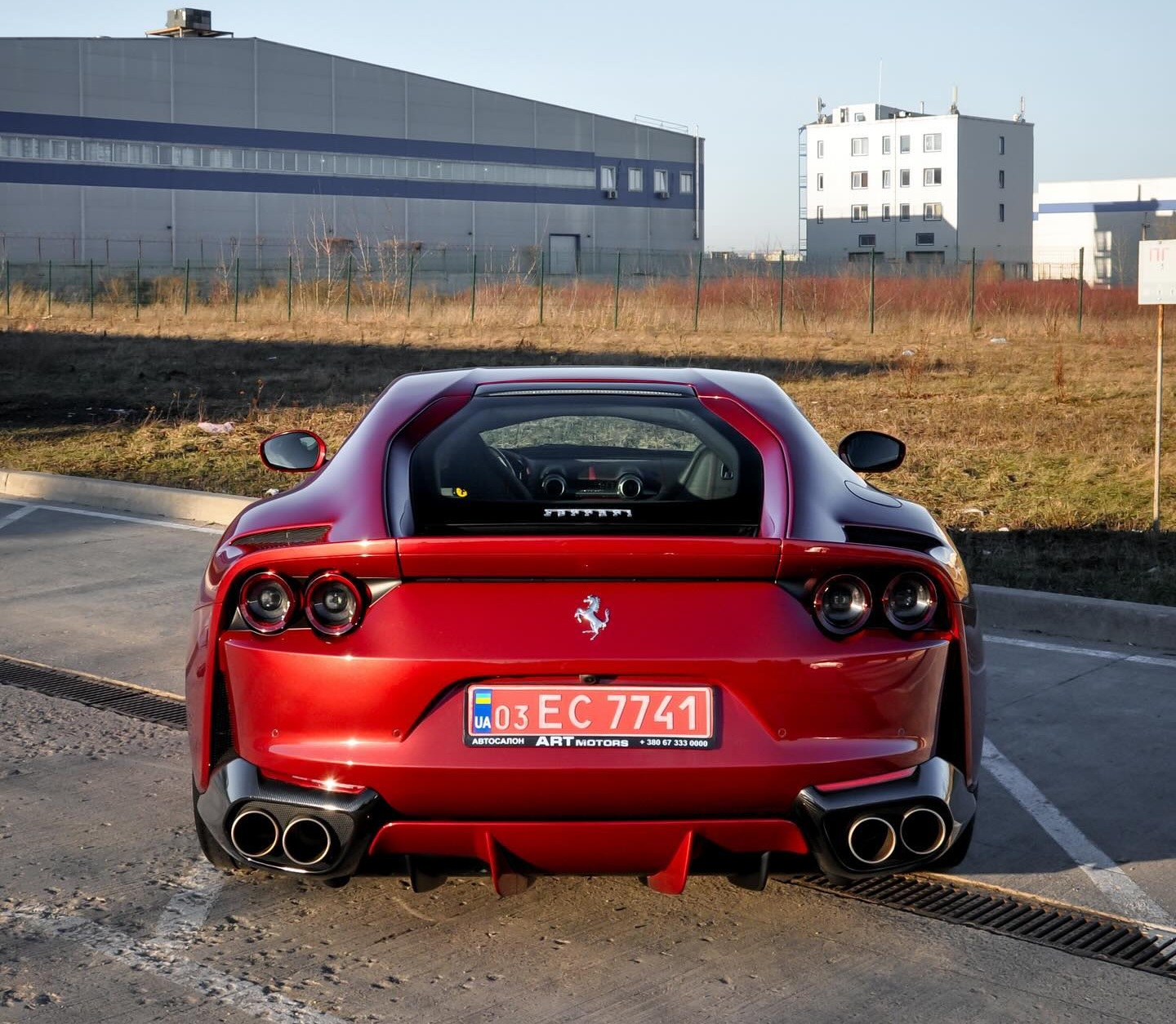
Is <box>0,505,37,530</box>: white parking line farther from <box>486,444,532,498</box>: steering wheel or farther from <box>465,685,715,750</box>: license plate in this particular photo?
<box>465,685,715,750</box>: license plate

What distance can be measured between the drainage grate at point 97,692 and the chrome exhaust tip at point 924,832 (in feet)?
11.0

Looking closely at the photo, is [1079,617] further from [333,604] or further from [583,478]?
[333,604]

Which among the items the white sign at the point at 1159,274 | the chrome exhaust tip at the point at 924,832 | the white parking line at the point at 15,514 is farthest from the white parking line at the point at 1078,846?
the white parking line at the point at 15,514

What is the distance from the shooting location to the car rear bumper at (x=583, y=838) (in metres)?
A: 3.24

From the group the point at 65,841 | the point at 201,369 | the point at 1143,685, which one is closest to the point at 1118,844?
the point at 1143,685

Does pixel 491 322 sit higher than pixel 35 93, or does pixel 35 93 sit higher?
pixel 35 93

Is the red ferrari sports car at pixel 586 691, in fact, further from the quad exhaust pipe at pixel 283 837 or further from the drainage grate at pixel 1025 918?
the drainage grate at pixel 1025 918

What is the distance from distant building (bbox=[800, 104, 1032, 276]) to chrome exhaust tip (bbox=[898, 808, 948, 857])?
90248 mm

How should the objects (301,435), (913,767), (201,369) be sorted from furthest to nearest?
(201,369)
(301,435)
(913,767)

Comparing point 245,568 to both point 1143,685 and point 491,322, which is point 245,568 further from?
point 491,322

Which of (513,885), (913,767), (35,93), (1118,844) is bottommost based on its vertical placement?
(1118,844)

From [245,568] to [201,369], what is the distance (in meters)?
20.8

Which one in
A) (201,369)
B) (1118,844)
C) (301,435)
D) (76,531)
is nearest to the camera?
(1118,844)

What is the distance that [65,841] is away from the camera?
4504 mm
